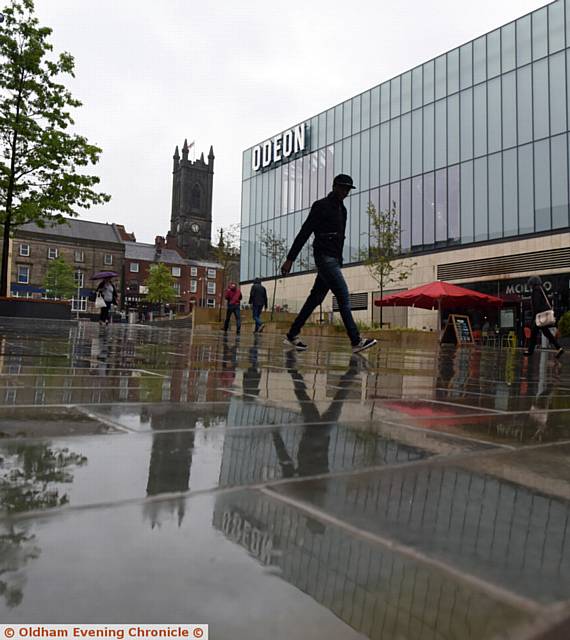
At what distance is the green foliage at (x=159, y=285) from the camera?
74.4 meters

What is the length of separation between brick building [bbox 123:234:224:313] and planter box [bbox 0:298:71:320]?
6020cm

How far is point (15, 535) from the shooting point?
36.3 inches

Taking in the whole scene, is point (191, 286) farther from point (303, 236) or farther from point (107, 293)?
point (303, 236)

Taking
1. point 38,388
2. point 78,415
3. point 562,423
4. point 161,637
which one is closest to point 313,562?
point 161,637

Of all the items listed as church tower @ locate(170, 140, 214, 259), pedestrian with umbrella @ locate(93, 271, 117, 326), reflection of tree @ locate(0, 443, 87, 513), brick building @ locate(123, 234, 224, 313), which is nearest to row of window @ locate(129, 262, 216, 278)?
brick building @ locate(123, 234, 224, 313)

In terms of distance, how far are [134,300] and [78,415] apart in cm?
8005

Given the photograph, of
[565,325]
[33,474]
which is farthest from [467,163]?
[33,474]

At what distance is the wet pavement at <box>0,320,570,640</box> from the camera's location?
0.72 metres

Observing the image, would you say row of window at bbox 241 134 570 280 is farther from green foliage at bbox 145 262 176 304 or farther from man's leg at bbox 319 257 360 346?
green foliage at bbox 145 262 176 304

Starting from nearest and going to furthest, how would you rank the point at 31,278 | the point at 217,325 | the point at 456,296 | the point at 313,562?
the point at 313,562 → the point at 456,296 → the point at 217,325 → the point at 31,278

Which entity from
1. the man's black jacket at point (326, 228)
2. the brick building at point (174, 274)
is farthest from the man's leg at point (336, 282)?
the brick building at point (174, 274)

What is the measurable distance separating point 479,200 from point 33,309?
77.1 ft

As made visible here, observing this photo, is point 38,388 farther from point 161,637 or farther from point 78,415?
point 161,637

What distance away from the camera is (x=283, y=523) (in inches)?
40.5
